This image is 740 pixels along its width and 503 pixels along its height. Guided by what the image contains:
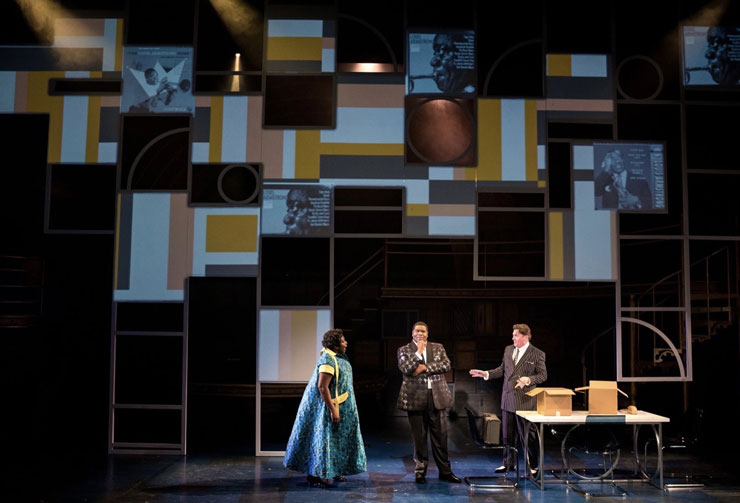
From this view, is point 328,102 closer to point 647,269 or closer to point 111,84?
point 111,84

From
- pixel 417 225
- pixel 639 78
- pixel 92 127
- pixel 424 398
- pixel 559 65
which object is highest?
pixel 559 65

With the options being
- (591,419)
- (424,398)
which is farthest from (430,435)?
(591,419)

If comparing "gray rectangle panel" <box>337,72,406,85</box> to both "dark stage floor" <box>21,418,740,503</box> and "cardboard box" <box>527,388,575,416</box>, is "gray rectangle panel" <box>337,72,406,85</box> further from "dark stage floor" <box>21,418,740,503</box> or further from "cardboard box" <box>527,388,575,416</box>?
"dark stage floor" <box>21,418,740,503</box>

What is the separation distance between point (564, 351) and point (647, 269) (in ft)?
6.38

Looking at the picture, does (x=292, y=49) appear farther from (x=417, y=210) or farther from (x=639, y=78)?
(x=639, y=78)

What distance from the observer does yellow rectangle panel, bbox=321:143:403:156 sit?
6895 mm

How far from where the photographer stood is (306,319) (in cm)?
680

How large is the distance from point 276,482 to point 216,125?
356 cm

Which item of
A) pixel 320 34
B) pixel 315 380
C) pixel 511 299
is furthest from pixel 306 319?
pixel 511 299

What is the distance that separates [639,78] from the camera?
23.2 ft

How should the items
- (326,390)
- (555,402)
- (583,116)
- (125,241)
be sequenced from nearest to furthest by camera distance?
1. (326,390)
2. (555,402)
3. (125,241)
4. (583,116)

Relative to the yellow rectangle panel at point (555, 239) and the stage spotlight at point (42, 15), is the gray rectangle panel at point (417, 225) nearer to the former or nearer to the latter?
the yellow rectangle panel at point (555, 239)

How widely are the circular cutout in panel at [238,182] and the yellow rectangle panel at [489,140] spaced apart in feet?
7.51

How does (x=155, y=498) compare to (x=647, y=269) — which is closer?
(x=155, y=498)
